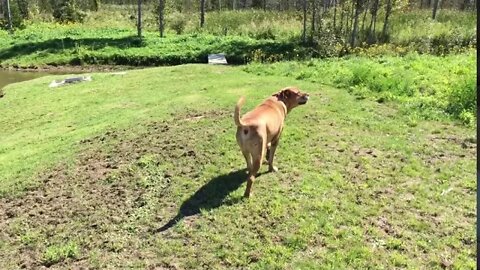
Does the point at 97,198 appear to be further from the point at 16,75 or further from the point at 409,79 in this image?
the point at 16,75

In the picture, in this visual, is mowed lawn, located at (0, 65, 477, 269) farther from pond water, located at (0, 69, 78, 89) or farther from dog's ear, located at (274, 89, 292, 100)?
pond water, located at (0, 69, 78, 89)

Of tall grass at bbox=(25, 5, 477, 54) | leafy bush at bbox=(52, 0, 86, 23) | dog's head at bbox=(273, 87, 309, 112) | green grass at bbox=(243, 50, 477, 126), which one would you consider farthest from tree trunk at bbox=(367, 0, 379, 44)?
leafy bush at bbox=(52, 0, 86, 23)

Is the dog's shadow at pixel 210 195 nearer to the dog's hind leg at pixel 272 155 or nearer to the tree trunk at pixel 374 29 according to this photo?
the dog's hind leg at pixel 272 155

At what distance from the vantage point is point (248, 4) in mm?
60531

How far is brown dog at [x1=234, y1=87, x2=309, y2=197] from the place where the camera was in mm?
6582

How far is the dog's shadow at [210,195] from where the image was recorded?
273 inches

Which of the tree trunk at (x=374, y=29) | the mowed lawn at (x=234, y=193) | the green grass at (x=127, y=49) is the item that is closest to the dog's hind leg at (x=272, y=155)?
the mowed lawn at (x=234, y=193)

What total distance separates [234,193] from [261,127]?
120cm

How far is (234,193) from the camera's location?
7.29m

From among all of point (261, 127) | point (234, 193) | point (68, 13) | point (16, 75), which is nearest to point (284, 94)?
point (261, 127)

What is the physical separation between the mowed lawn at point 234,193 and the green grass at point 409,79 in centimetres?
57

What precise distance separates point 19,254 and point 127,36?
954 inches

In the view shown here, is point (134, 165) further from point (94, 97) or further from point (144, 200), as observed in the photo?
point (94, 97)

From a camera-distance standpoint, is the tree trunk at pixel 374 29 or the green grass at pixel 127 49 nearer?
the green grass at pixel 127 49
